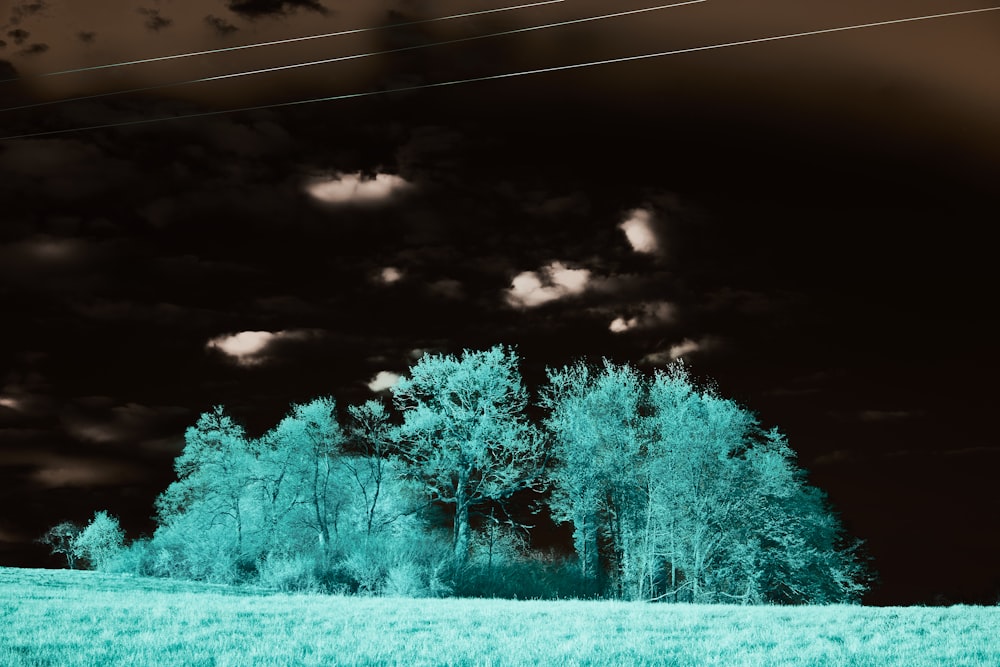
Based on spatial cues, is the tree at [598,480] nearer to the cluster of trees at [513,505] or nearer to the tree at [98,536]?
the cluster of trees at [513,505]

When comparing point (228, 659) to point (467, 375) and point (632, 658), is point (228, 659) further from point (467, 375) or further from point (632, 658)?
point (467, 375)

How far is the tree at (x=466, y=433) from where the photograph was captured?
121 feet

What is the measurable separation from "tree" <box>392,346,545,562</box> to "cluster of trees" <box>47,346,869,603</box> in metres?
0.07

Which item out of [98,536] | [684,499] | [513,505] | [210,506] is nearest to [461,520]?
[513,505]

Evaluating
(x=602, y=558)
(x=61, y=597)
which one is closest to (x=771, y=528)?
(x=602, y=558)

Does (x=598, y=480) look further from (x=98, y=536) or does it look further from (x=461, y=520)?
(x=98, y=536)

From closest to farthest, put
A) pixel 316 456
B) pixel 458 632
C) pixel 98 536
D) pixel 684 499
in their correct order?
pixel 458 632 → pixel 684 499 → pixel 316 456 → pixel 98 536

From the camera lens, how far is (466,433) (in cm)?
3772

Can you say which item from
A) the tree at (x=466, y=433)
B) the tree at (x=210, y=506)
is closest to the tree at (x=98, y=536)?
the tree at (x=210, y=506)

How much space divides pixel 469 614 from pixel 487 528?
540 inches

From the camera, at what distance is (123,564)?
39844mm

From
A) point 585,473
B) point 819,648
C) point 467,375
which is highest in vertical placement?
point 467,375

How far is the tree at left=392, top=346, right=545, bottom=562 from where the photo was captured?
3691cm

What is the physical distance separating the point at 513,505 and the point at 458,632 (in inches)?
729
